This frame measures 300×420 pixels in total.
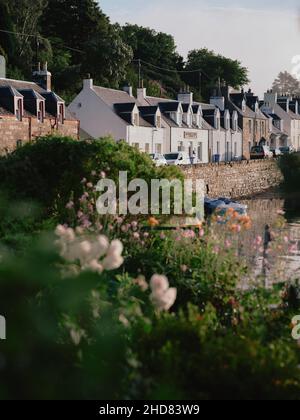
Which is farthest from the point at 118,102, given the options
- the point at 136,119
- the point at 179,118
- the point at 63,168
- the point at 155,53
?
the point at 63,168

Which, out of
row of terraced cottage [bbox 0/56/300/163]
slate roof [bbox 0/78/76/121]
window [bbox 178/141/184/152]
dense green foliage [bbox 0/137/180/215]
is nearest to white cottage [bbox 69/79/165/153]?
row of terraced cottage [bbox 0/56/300/163]

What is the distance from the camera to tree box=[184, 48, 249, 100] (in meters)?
96.9

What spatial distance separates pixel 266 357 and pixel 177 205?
9331 mm

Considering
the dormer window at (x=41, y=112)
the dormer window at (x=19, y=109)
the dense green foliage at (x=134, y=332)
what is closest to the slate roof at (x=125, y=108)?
the dormer window at (x=41, y=112)

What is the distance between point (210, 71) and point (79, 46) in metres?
32.9

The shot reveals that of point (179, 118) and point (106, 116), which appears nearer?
point (106, 116)

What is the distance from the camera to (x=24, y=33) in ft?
209

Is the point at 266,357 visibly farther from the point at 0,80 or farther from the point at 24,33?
the point at 24,33

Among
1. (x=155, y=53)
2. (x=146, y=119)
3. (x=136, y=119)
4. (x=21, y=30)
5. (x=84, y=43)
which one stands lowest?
(x=136, y=119)

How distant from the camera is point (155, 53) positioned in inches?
3442

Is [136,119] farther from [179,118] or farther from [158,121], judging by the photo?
[179,118]

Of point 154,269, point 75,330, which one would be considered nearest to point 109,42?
point 154,269

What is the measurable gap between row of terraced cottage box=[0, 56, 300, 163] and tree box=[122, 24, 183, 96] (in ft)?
30.1

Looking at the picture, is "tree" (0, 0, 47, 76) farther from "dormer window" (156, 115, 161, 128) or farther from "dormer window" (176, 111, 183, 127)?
"dormer window" (176, 111, 183, 127)
